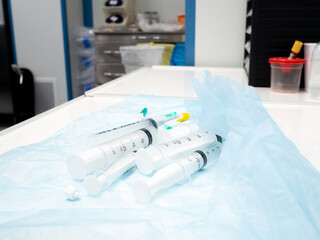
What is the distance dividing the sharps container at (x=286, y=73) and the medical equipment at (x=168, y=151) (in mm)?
635

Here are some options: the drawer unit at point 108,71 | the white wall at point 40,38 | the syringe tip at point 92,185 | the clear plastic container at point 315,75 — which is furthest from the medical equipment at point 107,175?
the drawer unit at point 108,71

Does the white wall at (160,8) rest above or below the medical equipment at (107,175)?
above

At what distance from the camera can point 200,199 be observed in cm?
45

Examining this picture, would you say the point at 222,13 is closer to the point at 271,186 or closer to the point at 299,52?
the point at 299,52

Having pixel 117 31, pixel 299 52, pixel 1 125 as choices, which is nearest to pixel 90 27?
pixel 117 31

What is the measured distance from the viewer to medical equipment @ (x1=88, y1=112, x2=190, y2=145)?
629mm

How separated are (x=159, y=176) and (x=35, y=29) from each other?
9.98ft

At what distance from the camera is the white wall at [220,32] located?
69.9 inches

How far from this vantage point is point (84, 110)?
2.99ft

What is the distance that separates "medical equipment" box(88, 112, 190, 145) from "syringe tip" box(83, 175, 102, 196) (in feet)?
0.56

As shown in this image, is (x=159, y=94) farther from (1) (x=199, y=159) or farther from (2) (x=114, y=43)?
(2) (x=114, y=43)

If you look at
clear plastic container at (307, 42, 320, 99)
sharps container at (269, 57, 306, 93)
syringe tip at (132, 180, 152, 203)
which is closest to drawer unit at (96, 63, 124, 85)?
Answer: sharps container at (269, 57, 306, 93)

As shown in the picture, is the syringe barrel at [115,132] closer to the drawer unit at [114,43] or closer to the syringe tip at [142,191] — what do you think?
the syringe tip at [142,191]

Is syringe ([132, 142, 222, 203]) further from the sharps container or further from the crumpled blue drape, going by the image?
the sharps container
